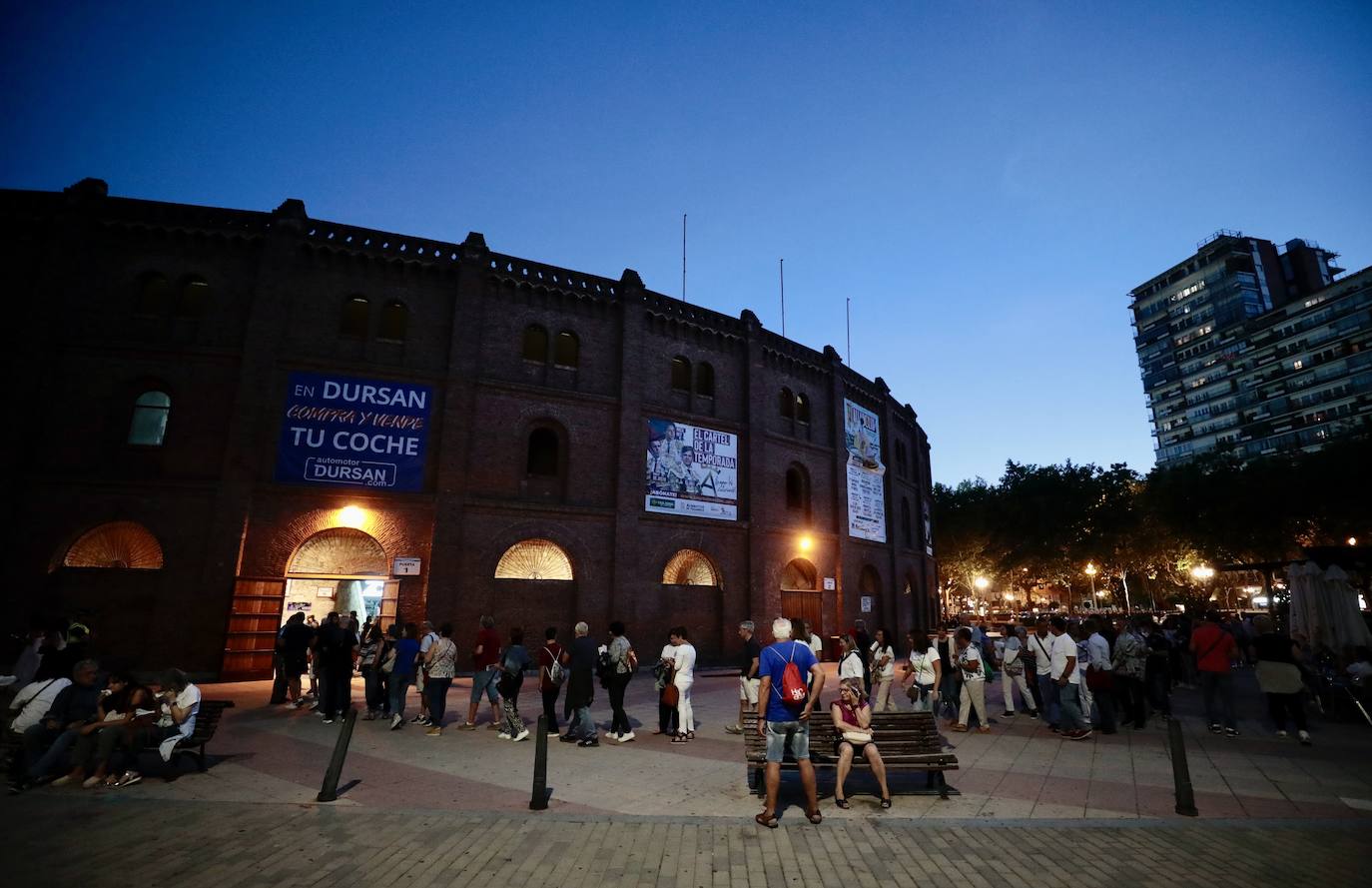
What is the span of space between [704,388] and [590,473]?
226 inches

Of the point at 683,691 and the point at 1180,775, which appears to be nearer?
the point at 1180,775

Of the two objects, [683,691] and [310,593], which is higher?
[310,593]

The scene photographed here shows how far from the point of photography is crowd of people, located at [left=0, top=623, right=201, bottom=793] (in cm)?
680

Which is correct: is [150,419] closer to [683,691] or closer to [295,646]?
[295,646]

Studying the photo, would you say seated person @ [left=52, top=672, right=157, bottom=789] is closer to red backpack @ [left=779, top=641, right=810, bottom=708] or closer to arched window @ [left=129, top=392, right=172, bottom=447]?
red backpack @ [left=779, top=641, right=810, bottom=708]

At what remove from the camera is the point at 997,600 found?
9156 centimetres

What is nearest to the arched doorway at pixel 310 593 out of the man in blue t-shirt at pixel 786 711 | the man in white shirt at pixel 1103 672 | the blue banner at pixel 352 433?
the blue banner at pixel 352 433

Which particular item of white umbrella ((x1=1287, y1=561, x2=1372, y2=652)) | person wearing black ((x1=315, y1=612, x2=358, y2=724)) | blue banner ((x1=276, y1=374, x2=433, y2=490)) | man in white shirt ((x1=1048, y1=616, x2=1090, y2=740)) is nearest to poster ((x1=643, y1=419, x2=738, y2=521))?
blue banner ((x1=276, y1=374, x2=433, y2=490))

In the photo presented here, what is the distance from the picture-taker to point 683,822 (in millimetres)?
5781

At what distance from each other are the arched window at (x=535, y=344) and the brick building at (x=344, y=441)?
0.24ft

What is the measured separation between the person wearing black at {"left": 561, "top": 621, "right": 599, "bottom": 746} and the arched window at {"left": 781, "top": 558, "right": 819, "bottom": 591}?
48.3 ft

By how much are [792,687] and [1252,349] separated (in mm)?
95081

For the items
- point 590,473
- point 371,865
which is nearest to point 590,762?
point 371,865

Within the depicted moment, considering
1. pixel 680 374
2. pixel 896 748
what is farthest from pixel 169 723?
pixel 680 374
